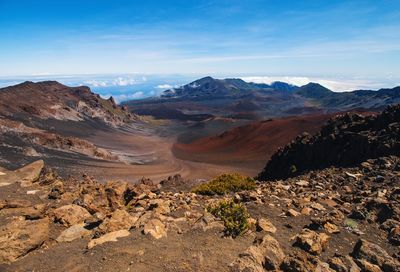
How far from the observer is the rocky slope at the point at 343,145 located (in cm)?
1777

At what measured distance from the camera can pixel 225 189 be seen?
14.9m

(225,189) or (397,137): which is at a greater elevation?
(397,137)

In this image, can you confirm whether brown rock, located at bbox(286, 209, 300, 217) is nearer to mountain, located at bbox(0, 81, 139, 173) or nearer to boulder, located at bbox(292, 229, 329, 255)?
boulder, located at bbox(292, 229, 329, 255)

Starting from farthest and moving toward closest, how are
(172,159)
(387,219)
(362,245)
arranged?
(172,159)
(387,219)
(362,245)

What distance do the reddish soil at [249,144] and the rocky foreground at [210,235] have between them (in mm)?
41357

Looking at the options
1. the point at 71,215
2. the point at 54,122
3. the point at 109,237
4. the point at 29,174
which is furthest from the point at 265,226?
the point at 54,122

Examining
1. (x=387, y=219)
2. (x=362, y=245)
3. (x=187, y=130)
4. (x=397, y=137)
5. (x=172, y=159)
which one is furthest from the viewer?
(x=187, y=130)

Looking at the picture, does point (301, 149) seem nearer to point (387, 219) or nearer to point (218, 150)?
point (387, 219)

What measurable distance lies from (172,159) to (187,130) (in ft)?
162

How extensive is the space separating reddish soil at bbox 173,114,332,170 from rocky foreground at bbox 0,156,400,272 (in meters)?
41.4

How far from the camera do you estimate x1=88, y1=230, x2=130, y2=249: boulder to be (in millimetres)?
7980

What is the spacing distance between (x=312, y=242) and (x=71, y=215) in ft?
20.7

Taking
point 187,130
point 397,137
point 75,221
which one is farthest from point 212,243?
point 187,130

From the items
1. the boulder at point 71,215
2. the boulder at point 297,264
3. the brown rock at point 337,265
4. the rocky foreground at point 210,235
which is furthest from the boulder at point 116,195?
the brown rock at point 337,265
